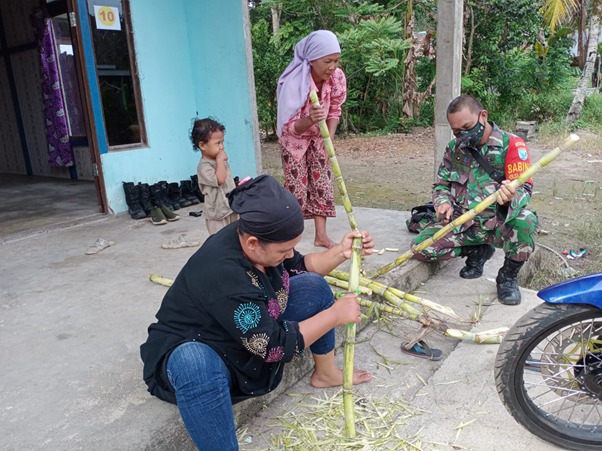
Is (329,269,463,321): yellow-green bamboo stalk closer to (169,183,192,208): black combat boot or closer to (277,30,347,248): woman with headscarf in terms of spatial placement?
(277,30,347,248): woman with headscarf

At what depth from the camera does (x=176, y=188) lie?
17.2ft

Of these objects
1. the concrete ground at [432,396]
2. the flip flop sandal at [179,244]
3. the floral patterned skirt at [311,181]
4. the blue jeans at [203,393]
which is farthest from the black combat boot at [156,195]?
the blue jeans at [203,393]

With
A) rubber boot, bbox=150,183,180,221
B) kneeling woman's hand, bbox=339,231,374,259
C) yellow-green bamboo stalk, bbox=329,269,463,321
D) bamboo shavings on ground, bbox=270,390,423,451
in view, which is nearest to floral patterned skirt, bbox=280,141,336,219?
yellow-green bamboo stalk, bbox=329,269,463,321

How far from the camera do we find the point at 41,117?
7.67 metres

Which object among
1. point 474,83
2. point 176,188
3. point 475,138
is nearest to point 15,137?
point 176,188

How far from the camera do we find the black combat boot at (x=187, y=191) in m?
5.28

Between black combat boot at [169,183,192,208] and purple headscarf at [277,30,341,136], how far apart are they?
208 centimetres

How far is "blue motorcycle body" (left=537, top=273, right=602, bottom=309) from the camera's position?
5.61 ft

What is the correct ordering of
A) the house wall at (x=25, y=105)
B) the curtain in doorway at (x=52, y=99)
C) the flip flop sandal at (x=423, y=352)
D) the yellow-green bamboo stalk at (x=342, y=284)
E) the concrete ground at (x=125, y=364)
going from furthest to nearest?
the house wall at (x=25, y=105), the curtain in doorway at (x=52, y=99), the yellow-green bamboo stalk at (x=342, y=284), the flip flop sandal at (x=423, y=352), the concrete ground at (x=125, y=364)

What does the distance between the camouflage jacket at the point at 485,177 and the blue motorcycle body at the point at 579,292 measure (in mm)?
1165

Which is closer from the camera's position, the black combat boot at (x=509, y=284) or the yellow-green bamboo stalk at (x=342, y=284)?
the yellow-green bamboo stalk at (x=342, y=284)

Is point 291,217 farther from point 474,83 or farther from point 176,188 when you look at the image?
point 474,83

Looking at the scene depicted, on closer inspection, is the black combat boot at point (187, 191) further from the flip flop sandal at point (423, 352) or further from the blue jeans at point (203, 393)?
the blue jeans at point (203, 393)

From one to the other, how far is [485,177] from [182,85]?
3.56m
